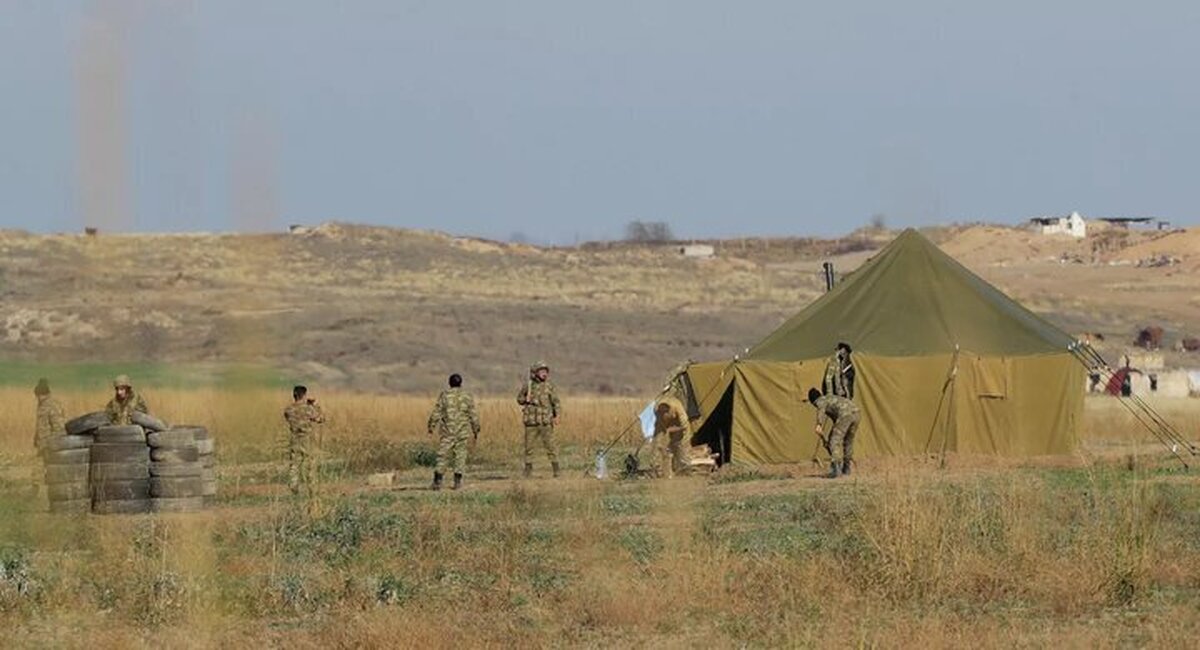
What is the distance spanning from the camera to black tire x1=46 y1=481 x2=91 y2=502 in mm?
21047

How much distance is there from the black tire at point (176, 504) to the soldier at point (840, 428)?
6.75 metres

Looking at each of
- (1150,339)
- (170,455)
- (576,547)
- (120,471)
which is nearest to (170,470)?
(170,455)

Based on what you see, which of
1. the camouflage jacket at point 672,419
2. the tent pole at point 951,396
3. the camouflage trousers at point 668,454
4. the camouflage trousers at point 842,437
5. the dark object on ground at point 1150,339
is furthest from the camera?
the dark object on ground at point 1150,339

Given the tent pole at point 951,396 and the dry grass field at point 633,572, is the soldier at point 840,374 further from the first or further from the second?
the dry grass field at point 633,572

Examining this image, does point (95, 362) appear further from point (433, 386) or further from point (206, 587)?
point (206, 587)

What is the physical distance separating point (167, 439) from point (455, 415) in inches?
150

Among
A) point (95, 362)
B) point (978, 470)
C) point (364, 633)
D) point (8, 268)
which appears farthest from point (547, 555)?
point (8, 268)

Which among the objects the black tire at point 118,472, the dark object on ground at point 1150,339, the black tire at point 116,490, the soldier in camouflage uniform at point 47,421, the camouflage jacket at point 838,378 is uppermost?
the dark object on ground at point 1150,339

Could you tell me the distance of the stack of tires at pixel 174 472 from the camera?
2138 cm

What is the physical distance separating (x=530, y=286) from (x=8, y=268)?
1762cm

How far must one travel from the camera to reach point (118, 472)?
21.2 metres

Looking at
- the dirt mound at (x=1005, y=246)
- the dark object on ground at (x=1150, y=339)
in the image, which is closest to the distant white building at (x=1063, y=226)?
the dirt mound at (x=1005, y=246)

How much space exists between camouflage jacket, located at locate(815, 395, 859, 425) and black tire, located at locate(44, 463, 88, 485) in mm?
7962

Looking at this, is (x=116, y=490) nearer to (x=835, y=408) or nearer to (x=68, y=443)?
(x=68, y=443)
